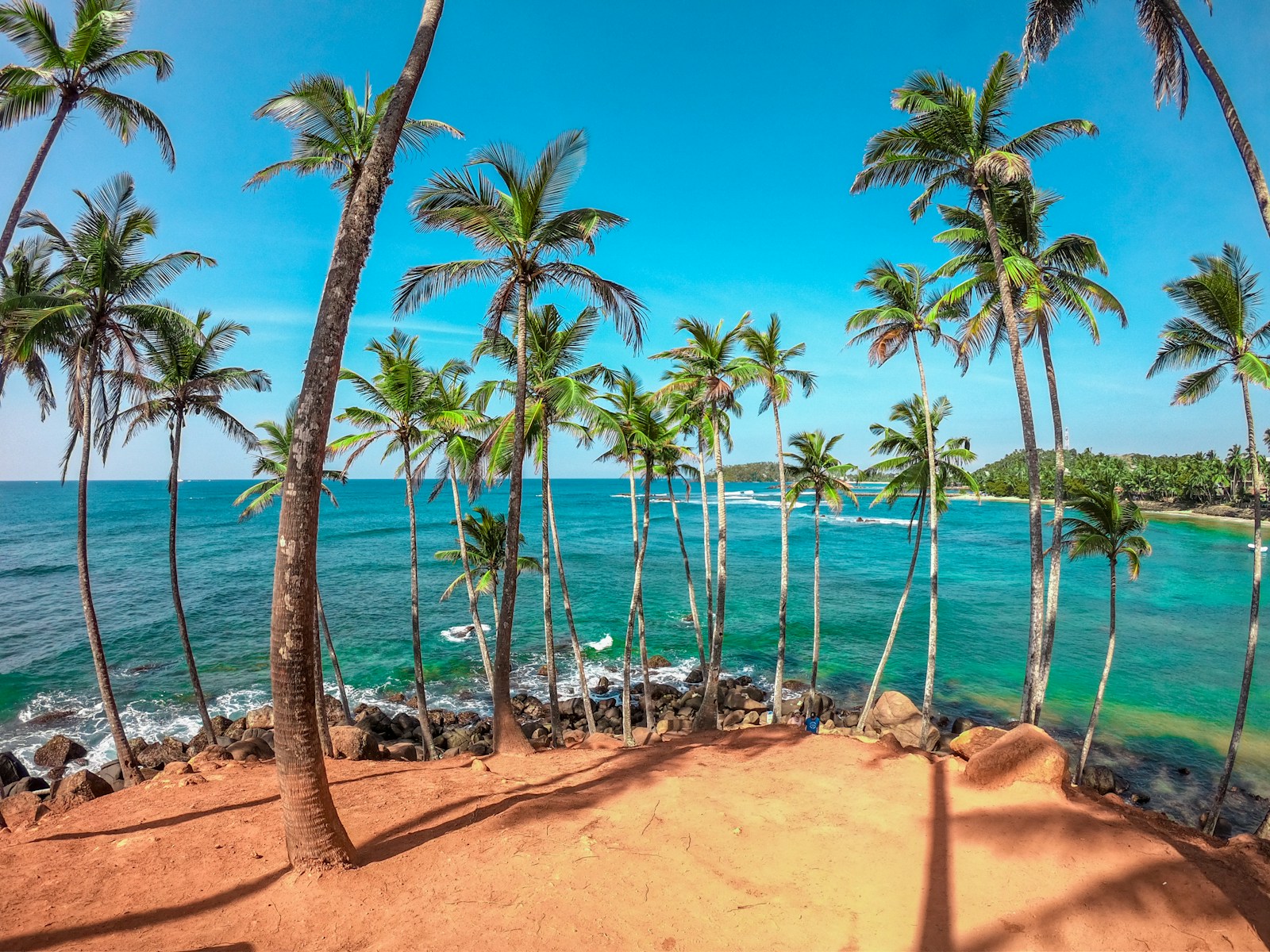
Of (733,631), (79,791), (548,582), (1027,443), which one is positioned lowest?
(733,631)

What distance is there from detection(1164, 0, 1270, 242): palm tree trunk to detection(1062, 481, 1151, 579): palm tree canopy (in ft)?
30.7

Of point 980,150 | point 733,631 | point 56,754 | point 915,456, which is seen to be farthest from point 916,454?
point 56,754

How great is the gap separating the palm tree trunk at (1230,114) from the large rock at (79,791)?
64.1 feet

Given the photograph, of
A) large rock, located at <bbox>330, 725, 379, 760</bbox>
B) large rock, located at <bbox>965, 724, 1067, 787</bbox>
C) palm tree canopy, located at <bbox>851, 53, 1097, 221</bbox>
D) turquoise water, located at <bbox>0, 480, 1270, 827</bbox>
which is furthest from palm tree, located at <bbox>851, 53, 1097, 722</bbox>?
large rock, located at <bbox>330, 725, 379, 760</bbox>

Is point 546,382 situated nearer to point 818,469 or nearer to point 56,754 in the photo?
point 818,469

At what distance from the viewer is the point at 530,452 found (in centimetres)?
1475

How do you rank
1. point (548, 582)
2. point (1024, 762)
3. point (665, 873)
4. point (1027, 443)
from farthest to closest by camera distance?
point (548, 582) < point (1027, 443) < point (1024, 762) < point (665, 873)

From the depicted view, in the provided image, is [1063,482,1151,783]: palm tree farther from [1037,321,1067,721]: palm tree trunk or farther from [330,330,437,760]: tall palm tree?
[330,330,437,760]: tall palm tree

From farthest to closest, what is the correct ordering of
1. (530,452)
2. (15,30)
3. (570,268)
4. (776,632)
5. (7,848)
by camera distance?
(776,632) < (530,452) < (570,268) < (15,30) < (7,848)

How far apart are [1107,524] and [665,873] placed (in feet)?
55.3

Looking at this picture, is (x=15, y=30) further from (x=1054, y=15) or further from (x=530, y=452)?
(x=1054, y=15)

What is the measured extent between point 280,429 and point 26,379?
190 inches

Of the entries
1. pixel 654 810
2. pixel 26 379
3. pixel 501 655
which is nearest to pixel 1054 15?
pixel 654 810

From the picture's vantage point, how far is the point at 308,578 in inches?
211
